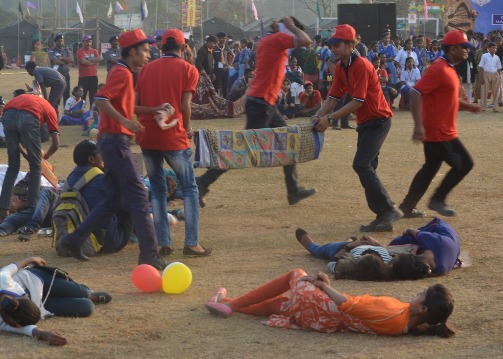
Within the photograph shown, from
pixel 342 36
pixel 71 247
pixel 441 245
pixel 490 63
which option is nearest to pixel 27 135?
pixel 71 247

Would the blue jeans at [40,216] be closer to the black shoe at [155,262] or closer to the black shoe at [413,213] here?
the black shoe at [155,262]

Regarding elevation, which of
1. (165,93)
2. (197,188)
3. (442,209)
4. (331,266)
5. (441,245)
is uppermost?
(165,93)

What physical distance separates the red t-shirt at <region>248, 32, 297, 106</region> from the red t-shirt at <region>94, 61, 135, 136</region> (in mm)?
2614

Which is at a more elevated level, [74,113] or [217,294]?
[217,294]

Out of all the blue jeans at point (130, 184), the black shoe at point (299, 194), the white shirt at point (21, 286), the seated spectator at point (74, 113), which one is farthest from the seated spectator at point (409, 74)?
the white shirt at point (21, 286)

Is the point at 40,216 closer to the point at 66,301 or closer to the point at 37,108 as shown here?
the point at 37,108

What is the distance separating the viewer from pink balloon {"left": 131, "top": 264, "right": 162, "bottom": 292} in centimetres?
687

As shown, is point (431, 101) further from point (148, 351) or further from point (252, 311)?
point (148, 351)

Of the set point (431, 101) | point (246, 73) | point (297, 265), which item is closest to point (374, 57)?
point (246, 73)

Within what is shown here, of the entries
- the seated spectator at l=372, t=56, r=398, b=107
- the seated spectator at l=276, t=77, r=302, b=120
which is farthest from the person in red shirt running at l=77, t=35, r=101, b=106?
the seated spectator at l=372, t=56, r=398, b=107

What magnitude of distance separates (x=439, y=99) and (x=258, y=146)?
2.49 meters

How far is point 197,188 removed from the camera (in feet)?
27.7

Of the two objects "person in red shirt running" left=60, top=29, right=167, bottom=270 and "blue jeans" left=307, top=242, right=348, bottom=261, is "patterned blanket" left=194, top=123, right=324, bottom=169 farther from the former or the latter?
"person in red shirt running" left=60, top=29, right=167, bottom=270

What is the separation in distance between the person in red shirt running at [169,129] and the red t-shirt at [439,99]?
2.33 metres
